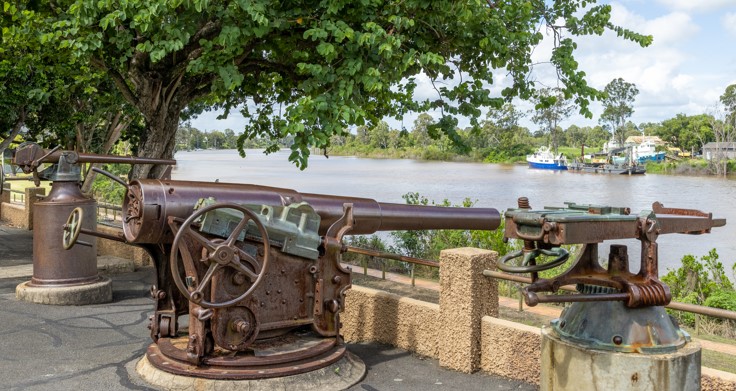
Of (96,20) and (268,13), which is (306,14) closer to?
(268,13)

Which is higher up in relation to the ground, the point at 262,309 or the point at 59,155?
the point at 59,155

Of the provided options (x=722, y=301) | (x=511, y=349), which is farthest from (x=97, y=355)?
(x=722, y=301)

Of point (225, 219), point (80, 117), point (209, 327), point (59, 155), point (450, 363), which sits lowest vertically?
point (450, 363)

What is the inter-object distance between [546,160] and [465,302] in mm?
49244

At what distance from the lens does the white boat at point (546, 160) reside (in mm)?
52188

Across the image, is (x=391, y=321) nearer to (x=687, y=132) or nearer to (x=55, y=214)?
(x=55, y=214)

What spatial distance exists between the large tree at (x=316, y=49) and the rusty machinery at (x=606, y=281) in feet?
14.0

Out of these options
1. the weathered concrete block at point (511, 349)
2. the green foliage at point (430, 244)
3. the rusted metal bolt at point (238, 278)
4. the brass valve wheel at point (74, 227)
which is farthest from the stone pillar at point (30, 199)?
the weathered concrete block at point (511, 349)

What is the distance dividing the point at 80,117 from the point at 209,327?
453 inches

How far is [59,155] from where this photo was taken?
7473mm

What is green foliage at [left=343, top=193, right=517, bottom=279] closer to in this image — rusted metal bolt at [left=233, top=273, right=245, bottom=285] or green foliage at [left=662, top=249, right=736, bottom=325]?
green foliage at [left=662, top=249, right=736, bottom=325]

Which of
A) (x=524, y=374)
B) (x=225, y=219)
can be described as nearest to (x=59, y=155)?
(x=225, y=219)

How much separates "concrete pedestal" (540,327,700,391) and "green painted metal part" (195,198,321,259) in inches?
88.7

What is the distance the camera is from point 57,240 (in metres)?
7.60
